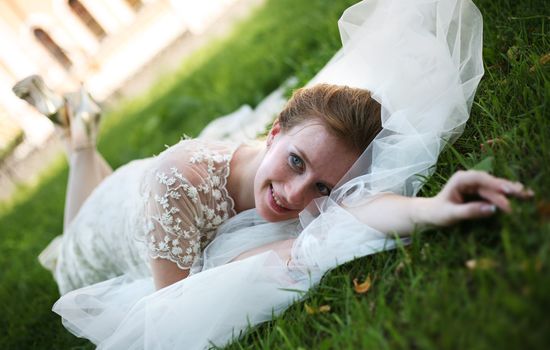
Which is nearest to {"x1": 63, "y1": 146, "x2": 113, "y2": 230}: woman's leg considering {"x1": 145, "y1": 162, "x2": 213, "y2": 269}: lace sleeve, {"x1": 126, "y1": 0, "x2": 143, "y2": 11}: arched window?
{"x1": 145, "y1": 162, "x2": 213, "y2": 269}: lace sleeve

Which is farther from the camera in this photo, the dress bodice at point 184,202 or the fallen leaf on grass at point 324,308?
the dress bodice at point 184,202

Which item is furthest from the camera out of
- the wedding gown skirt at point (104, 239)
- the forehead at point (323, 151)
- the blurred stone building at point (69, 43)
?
the blurred stone building at point (69, 43)

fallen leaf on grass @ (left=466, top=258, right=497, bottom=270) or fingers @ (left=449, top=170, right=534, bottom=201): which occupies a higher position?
fingers @ (left=449, top=170, right=534, bottom=201)

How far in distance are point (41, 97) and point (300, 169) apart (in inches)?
106

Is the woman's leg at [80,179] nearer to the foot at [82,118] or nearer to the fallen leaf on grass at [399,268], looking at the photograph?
the foot at [82,118]

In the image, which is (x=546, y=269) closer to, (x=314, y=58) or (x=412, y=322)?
(x=412, y=322)

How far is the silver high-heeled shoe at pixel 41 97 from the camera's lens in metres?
4.14

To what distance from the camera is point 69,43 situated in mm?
21438

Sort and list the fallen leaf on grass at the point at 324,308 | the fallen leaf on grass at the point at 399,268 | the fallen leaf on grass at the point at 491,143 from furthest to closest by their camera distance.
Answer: the fallen leaf on grass at the point at 491,143, the fallen leaf on grass at the point at 324,308, the fallen leaf on grass at the point at 399,268

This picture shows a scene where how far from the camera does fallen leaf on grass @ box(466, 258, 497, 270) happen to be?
5.12ft

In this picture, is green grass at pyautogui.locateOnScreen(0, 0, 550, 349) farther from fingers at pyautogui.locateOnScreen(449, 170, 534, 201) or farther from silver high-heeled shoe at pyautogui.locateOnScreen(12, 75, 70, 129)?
silver high-heeled shoe at pyautogui.locateOnScreen(12, 75, 70, 129)

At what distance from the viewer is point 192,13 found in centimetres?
1537

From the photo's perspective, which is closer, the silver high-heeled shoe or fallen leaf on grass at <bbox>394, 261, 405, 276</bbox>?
fallen leaf on grass at <bbox>394, 261, 405, 276</bbox>

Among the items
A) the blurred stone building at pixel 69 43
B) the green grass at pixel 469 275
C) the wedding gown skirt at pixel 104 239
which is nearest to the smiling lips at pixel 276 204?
the green grass at pixel 469 275
